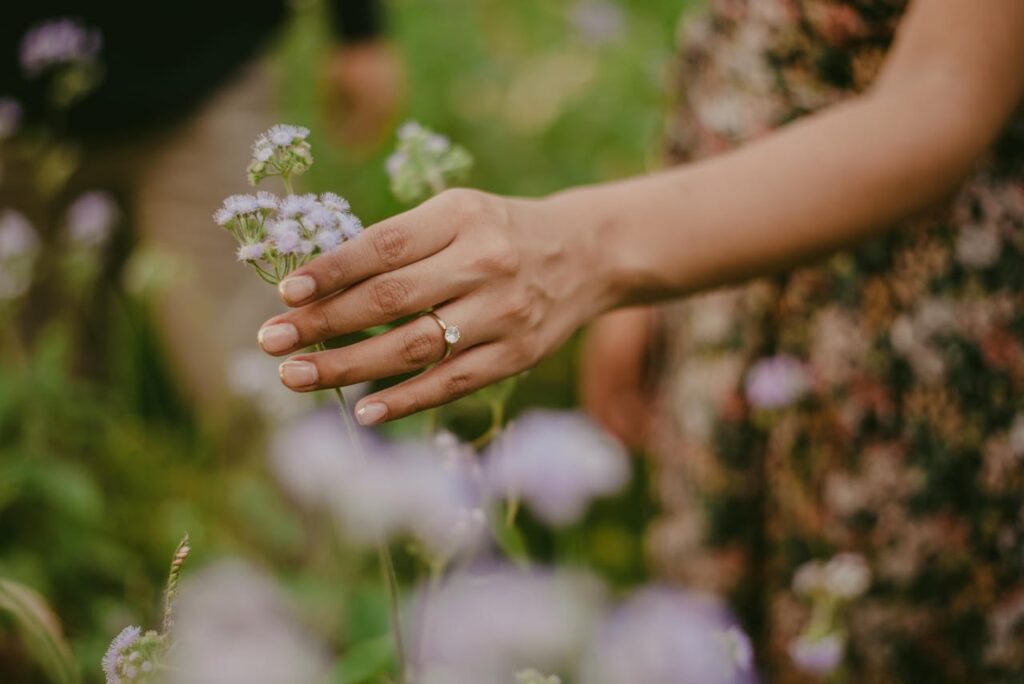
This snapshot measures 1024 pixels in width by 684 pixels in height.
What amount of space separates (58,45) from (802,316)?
1.05 meters

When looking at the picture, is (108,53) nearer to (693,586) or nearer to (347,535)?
(347,535)

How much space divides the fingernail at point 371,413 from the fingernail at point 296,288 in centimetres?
7

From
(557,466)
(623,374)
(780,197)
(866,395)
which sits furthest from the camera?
(623,374)

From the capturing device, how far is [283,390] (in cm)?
114

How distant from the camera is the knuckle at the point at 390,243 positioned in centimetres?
49

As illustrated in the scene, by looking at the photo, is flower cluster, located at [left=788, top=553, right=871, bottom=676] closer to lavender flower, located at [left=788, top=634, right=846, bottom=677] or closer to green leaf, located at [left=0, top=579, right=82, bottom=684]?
lavender flower, located at [left=788, top=634, right=846, bottom=677]

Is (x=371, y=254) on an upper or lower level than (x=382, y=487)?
upper

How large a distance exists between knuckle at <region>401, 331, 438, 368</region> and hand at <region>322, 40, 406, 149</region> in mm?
1476

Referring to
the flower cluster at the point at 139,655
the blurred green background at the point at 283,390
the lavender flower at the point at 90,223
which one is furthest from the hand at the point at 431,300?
the lavender flower at the point at 90,223

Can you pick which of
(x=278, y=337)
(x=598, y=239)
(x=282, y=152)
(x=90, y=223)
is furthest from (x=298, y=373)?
(x=90, y=223)

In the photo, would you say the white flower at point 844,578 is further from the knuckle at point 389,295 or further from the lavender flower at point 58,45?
the lavender flower at point 58,45

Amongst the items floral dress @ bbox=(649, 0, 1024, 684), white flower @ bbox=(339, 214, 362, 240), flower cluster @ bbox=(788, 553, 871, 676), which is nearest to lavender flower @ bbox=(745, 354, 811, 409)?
floral dress @ bbox=(649, 0, 1024, 684)

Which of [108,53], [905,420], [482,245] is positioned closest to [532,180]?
[108,53]

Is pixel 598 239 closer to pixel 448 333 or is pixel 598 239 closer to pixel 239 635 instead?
pixel 448 333
